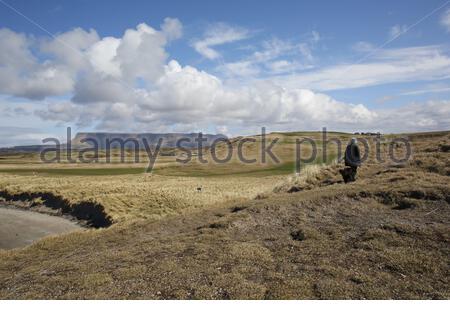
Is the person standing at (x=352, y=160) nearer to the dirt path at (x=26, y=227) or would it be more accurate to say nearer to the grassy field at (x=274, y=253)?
the grassy field at (x=274, y=253)

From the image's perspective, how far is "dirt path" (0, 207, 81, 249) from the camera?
1067 inches

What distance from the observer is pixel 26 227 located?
3200 cm

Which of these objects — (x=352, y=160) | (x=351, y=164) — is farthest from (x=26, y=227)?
(x=352, y=160)

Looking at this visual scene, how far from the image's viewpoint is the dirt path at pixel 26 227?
1067 inches

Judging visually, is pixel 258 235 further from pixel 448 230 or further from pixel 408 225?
pixel 448 230

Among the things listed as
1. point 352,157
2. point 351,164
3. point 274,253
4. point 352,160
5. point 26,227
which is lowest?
point 26,227

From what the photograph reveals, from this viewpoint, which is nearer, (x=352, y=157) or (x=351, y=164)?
(x=351, y=164)

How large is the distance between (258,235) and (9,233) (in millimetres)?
24223

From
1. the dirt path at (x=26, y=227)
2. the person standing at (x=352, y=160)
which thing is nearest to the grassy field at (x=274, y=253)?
the person standing at (x=352, y=160)

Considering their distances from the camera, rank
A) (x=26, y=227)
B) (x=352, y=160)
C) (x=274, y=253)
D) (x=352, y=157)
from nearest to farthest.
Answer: (x=274, y=253), (x=352, y=160), (x=352, y=157), (x=26, y=227)

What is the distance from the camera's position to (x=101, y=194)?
42.3 meters

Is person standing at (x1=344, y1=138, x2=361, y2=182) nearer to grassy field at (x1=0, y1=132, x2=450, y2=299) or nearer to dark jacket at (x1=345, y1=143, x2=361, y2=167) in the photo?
dark jacket at (x1=345, y1=143, x2=361, y2=167)

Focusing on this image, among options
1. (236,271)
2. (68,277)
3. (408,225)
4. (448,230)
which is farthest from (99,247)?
(448,230)

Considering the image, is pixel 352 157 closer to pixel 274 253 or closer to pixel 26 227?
pixel 274 253
